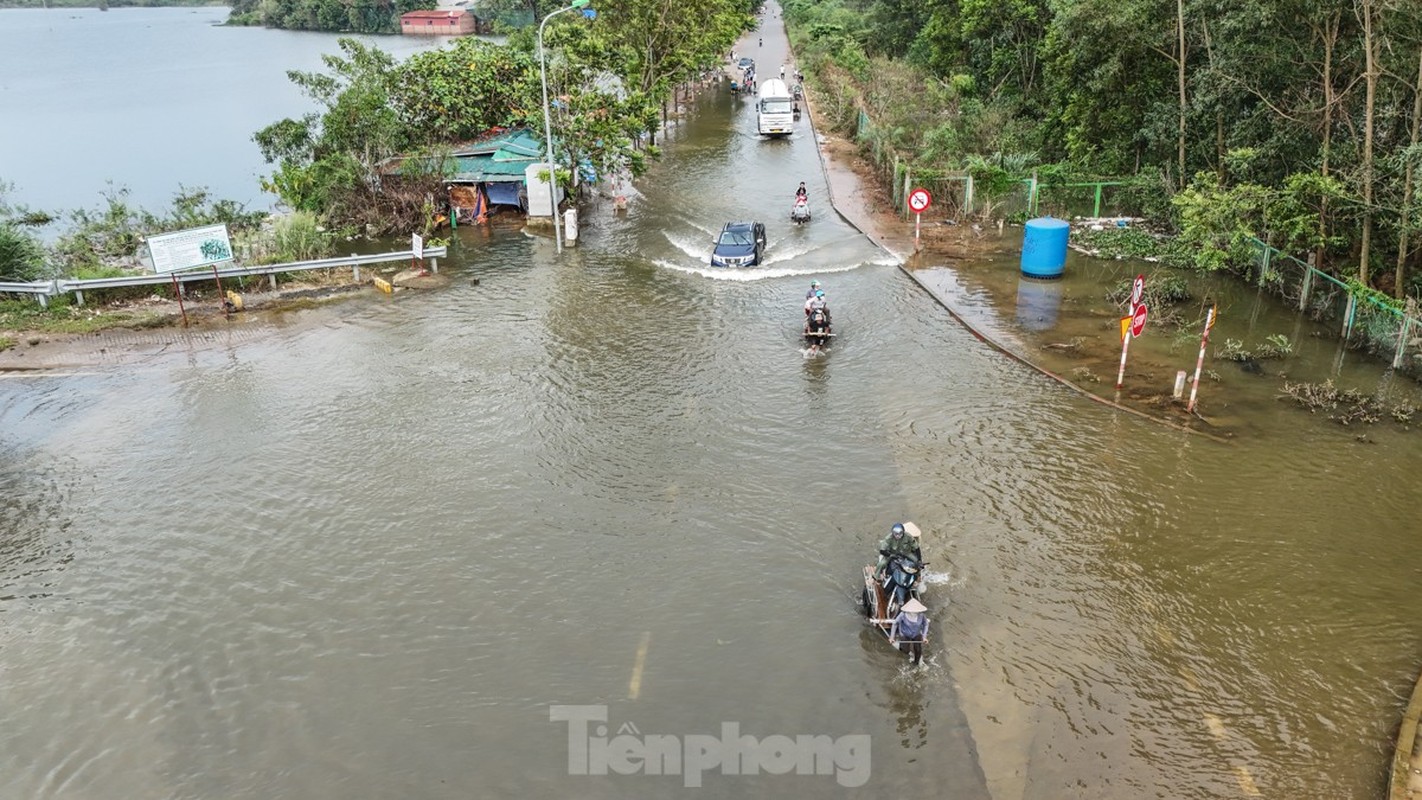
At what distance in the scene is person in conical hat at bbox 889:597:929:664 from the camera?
1082cm

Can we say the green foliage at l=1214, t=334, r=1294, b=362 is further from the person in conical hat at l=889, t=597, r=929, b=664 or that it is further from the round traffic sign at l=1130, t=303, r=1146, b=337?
the person in conical hat at l=889, t=597, r=929, b=664

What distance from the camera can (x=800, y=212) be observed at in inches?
1214

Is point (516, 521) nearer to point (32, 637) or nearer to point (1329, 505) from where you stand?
point (32, 637)

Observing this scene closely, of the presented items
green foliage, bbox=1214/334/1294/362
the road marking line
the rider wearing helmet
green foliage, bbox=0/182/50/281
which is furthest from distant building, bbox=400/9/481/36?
the road marking line

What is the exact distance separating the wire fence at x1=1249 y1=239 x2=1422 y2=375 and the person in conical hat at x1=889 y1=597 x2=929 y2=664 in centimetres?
1342

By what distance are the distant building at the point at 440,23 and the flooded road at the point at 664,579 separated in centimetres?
10324

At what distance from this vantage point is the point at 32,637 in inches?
470

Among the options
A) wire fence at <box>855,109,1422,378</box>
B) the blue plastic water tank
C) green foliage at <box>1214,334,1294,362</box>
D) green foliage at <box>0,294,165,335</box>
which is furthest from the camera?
the blue plastic water tank

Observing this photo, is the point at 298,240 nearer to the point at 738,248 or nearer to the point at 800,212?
the point at 738,248

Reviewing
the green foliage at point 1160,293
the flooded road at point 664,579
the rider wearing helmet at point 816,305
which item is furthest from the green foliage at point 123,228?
the green foliage at point 1160,293

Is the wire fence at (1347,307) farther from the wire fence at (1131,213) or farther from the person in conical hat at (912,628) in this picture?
the person in conical hat at (912,628)

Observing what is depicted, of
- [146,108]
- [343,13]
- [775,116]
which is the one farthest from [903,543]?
[343,13]

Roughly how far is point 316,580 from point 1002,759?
30.8 ft

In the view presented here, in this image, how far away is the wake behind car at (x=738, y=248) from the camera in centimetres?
2608
